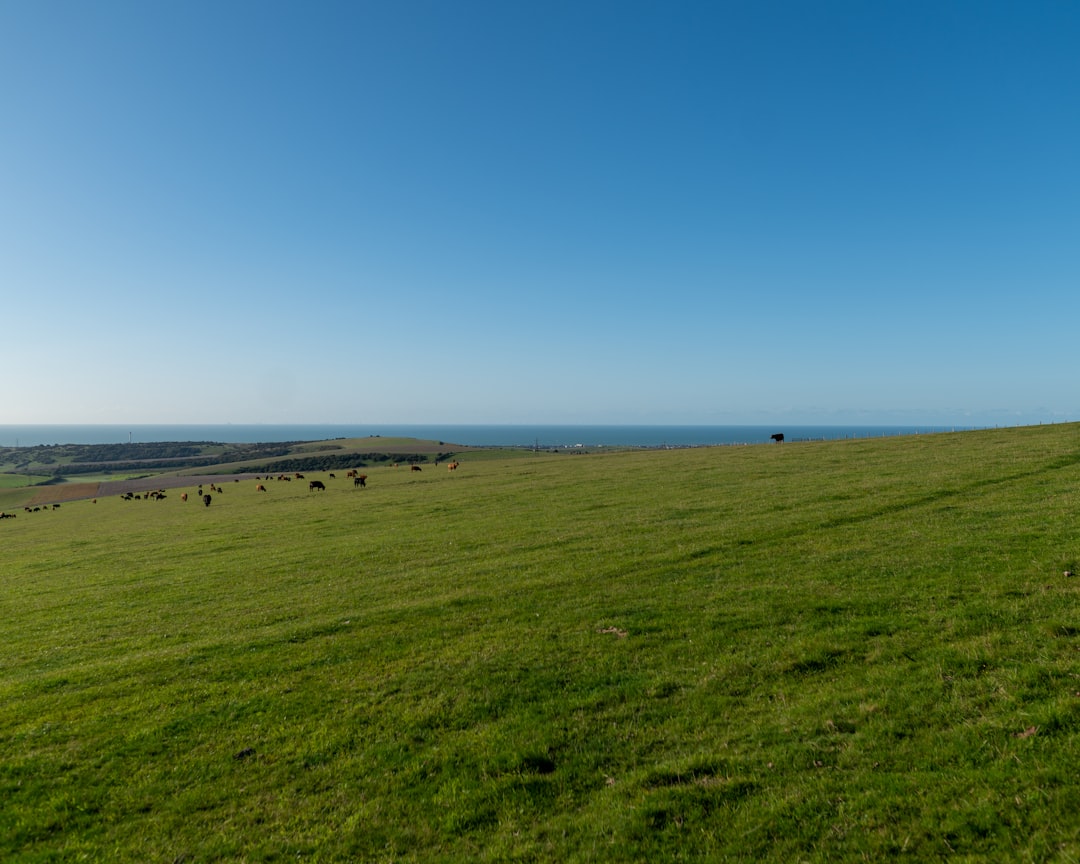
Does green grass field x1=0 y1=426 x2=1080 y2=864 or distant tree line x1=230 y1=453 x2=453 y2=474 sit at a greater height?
green grass field x1=0 y1=426 x2=1080 y2=864

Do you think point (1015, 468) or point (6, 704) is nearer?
point (6, 704)

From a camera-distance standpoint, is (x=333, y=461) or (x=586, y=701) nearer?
(x=586, y=701)

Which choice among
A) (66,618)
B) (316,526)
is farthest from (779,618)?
(316,526)

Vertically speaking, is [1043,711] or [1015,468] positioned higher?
[1015,468]

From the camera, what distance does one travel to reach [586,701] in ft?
37.8

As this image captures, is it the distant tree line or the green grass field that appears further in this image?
the distant tree line

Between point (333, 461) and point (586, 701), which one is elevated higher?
point (586, 701)

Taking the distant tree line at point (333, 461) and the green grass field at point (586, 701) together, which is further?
the distant tree line at point (333, 461)

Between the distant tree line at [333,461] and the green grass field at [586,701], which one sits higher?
the green grass field at [586,701]

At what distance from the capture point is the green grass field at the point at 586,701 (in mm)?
7906

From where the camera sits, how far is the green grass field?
791 cm

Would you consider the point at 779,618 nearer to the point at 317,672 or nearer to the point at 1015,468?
the point at 317,672

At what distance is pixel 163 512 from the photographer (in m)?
61.7

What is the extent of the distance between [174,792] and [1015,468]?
43.5 metres
